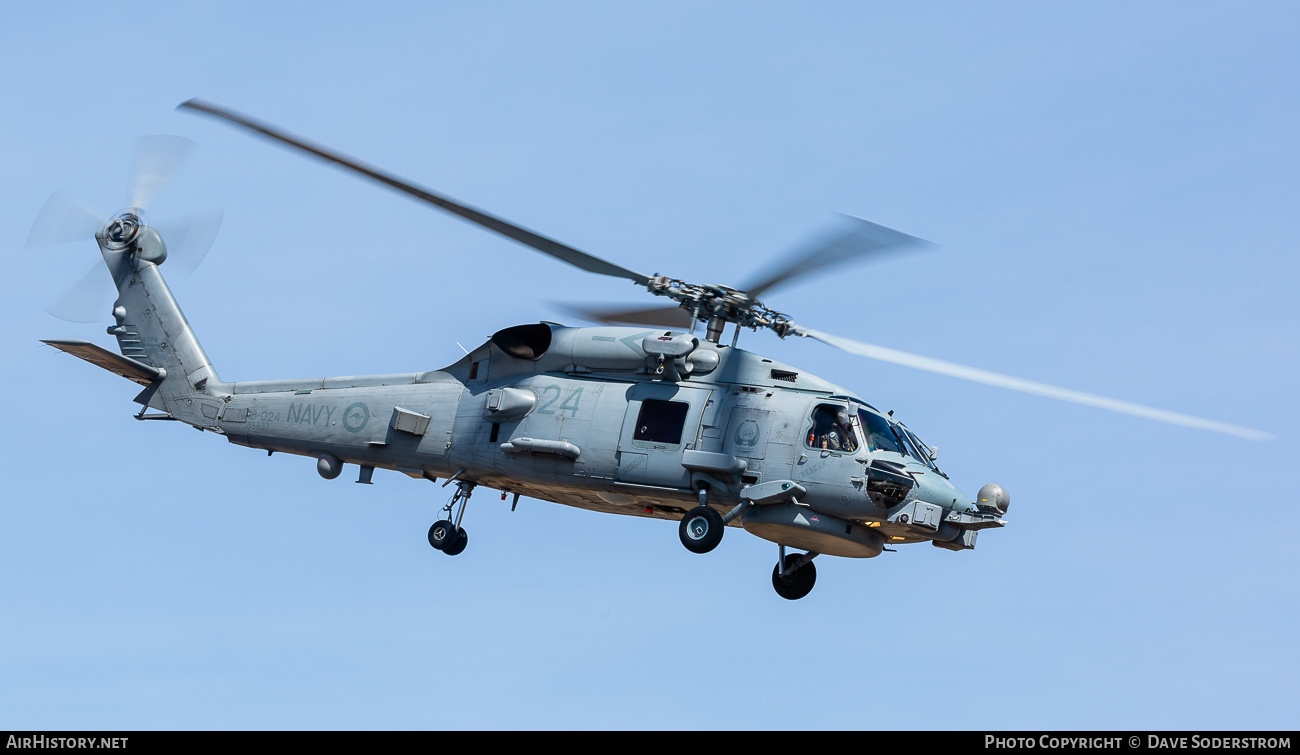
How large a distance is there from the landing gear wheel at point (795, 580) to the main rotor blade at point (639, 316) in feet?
16.0

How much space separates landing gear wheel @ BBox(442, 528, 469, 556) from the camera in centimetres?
2828

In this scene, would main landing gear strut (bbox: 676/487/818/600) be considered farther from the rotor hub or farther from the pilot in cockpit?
the rotor hub

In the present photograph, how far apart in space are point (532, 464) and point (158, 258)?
460 inches

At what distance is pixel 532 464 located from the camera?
86.2 ft

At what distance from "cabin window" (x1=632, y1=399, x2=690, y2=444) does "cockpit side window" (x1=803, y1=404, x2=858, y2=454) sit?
2305 millimetres

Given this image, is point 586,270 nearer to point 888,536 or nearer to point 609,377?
point 609,377

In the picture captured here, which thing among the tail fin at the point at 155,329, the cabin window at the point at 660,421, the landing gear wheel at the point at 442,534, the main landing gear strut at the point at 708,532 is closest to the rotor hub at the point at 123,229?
the tail fin at the point at 155,329

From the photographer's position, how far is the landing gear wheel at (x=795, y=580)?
84.7 ft

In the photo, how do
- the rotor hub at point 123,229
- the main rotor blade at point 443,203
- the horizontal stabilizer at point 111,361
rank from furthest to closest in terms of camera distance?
the rotor hub at point 123,229, the horizontal stabilizer at point 111,361, the main rotor blade at point 443,203

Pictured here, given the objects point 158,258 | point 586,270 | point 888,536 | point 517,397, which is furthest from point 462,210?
point 158,258

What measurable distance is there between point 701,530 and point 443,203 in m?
6.97

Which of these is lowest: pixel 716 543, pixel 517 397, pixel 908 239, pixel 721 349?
→ pixel 716 543

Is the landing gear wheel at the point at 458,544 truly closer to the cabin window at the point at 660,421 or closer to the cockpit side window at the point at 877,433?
the cabin window at the point at 660,421

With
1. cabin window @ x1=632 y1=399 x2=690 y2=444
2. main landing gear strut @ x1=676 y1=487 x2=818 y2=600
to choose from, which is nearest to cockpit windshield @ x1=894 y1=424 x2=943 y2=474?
main landing gear strut @ x1=676 y1=487 x2=818 y2=600
